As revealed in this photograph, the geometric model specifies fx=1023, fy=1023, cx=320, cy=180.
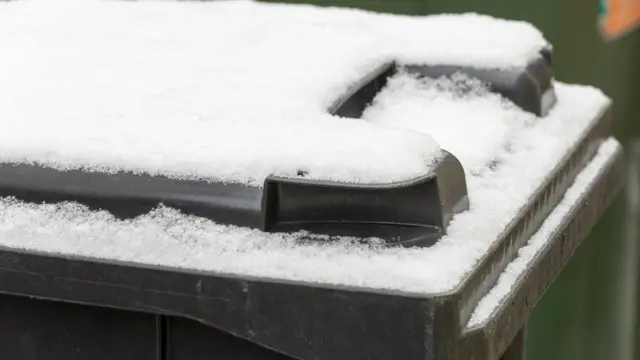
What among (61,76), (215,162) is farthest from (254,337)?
(61,76)

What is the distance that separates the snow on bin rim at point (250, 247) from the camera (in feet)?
3.14

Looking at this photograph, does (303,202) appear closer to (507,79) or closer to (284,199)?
(284,199)

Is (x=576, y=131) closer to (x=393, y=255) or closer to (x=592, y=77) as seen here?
(x=393, y=255)

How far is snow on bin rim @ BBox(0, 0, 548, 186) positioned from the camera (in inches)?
41.4

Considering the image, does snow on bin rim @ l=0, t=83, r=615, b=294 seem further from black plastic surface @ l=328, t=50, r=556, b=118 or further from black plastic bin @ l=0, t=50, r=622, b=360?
black plastic surface @ l=328, t=50, r=556, b=118

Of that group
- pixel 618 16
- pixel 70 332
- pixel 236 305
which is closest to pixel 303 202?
pixel 236 305

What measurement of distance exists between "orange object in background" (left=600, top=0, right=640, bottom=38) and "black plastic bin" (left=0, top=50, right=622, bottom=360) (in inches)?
66.1

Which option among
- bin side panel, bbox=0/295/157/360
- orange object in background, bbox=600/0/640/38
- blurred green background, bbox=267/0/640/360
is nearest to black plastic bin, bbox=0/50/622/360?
bin side panel, bbox=0/295/157/360

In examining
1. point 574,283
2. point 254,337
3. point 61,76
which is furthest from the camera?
point 574,283

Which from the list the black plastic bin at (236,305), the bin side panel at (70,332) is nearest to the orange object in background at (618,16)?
the black plastic bin at (236,305)

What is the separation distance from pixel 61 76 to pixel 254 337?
0.54m

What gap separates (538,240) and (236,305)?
40 centimetres

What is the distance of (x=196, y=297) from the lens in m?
0.99

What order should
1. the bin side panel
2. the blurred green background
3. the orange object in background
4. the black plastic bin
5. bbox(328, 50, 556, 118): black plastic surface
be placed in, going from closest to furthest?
the black plastic bin < the bin side panel < bbox(328, 50, 556, 118): black plastic surface < the blurred green background < the orange object in background
